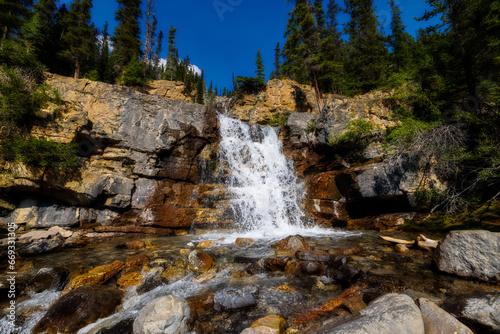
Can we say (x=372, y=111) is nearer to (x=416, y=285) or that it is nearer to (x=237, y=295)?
(x=416, y=285)

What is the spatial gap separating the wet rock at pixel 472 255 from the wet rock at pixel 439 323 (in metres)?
2.27

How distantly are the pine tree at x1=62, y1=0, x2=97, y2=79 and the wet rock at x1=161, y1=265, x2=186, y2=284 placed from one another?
83.6ft

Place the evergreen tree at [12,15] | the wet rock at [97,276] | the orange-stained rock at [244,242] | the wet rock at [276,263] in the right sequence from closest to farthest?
the wet rock at [97,276]
the wet rock at [276,263]
the orange-stained rock at [244,242]
the evergreen tree at [12,15]

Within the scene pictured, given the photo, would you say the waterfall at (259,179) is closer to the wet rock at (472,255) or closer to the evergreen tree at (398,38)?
the wet rock at (472,255)

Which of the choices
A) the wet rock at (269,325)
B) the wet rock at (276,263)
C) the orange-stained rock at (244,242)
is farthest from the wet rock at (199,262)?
the wet rock at (269,325)

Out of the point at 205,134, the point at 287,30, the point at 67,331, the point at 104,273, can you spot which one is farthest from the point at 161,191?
the point at 287,30

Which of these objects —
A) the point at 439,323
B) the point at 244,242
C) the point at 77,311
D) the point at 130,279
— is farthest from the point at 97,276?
the point at 439,323

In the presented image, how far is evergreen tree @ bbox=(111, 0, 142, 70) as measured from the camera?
87.7ft

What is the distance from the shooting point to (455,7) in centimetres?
865

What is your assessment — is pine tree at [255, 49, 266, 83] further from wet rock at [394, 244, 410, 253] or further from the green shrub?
wet rock at [394, 244, 410, 253]

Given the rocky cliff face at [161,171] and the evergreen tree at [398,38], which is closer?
the rocky cliff face at [161,171]

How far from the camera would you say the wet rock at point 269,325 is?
2.91m

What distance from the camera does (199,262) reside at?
18.8 feet

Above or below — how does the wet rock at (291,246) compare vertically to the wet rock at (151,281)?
Result: above
